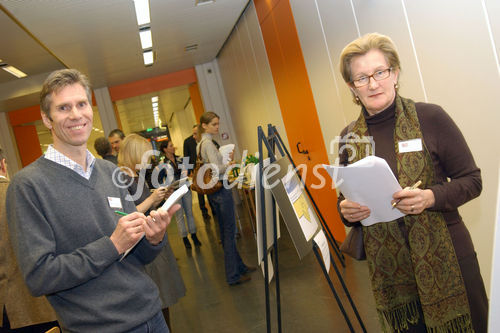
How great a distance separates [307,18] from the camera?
4660 millimetres

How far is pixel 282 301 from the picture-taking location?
3898 mm

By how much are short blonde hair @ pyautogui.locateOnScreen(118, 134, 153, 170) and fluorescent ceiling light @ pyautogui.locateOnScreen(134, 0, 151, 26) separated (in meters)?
2.84

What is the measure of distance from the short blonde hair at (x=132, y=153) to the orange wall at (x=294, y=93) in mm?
2457

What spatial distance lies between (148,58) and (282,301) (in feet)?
20.9

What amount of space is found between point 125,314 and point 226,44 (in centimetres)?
810

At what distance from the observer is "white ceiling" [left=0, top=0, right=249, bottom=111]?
5223mm

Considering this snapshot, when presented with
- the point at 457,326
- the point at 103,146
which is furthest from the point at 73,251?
the point at 103,146

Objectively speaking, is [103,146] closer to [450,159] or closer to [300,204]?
[300,204]

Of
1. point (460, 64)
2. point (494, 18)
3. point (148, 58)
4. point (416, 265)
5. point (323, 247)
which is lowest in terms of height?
point (323, 247)

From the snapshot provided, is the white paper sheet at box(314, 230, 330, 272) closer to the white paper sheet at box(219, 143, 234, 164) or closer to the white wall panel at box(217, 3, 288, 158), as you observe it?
the white paper sheet at box(219, 143, 234, 164)

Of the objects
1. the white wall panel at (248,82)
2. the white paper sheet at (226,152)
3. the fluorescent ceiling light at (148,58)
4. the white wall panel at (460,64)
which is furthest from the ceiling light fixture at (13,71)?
the white wall panel at (460,64)

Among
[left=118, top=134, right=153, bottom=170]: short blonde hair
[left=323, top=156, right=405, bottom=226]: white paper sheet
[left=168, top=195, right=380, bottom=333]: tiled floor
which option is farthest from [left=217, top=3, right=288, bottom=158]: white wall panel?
[left=323, top=156, right=405, bottom=226]: white paper sheet

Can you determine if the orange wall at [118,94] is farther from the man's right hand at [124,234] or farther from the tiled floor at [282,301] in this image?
the man's right hand at [124,234]

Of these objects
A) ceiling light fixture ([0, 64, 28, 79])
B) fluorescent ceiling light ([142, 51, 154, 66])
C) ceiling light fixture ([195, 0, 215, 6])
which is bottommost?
ceiling light fixture ([195, 0, 215, 6])
